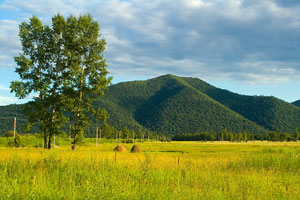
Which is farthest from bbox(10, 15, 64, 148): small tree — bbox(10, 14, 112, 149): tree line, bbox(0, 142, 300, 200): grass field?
bbox(0, 142, 300, 200): grass field

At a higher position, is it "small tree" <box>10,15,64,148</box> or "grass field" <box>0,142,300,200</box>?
"small tree" <box>10,15,64,148</box>

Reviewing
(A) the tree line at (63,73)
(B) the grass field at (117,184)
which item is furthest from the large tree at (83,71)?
(B) the grass field at (117,184)

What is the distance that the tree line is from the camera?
39812 mm

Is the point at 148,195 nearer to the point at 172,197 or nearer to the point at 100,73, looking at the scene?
the point at 172,197

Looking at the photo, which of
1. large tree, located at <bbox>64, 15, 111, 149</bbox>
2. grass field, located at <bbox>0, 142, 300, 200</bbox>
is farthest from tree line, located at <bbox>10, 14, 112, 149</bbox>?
grass field, located at <bbox>0, 142, 300, 200</bbox>

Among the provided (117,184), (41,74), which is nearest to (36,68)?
(41,74)

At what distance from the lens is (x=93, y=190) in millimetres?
10016

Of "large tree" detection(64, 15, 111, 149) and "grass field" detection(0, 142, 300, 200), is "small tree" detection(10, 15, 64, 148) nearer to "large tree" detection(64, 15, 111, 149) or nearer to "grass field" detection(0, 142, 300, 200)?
"large tree" detection(64, 15, 111, 149)

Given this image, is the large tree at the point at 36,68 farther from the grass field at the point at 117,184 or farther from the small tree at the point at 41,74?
the grass field at the point at 117,184

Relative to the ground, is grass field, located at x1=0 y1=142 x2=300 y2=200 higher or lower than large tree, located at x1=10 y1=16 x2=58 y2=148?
lower

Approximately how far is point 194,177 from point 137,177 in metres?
2.89

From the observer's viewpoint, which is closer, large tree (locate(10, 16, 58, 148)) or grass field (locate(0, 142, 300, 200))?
grass field (locate(0, 142, 300, 200))

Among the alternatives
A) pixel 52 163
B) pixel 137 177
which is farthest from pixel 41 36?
pixel 137 177

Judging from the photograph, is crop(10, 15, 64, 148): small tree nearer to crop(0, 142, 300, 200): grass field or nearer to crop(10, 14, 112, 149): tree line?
crop(10, 14, 112, 149): tree line
